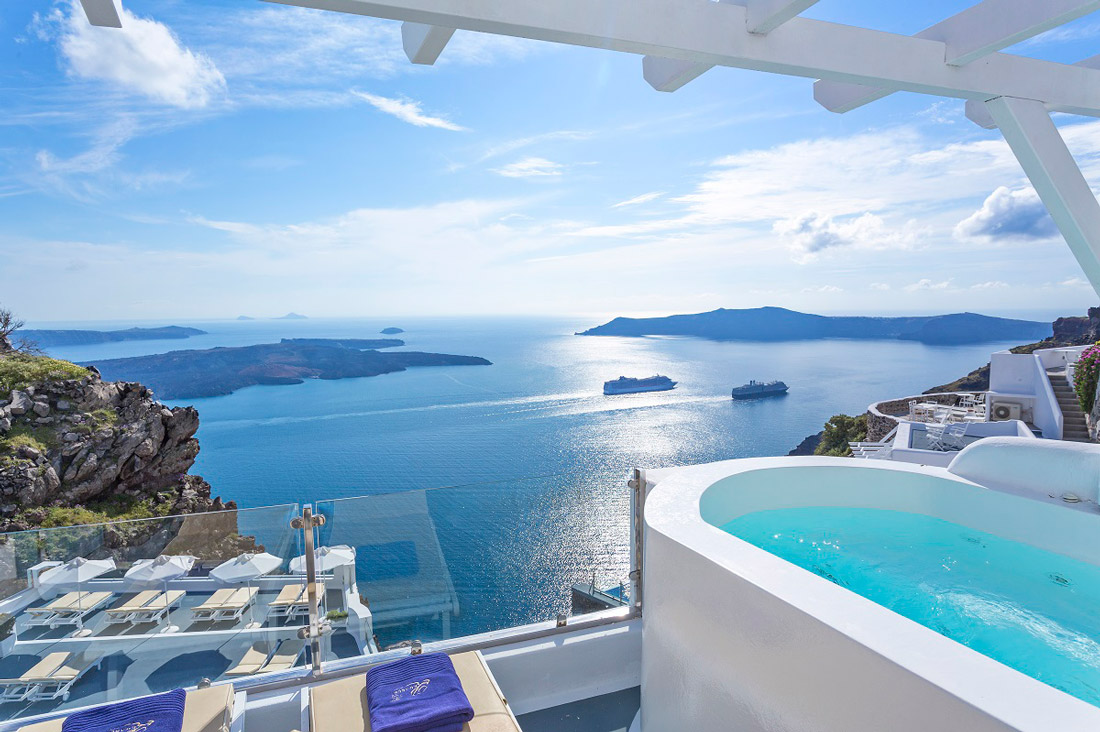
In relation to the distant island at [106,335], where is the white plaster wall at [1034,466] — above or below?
below

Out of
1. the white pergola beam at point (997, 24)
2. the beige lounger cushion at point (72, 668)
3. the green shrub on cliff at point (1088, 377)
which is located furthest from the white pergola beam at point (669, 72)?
the green shrub on cliff at point (1088, 377)

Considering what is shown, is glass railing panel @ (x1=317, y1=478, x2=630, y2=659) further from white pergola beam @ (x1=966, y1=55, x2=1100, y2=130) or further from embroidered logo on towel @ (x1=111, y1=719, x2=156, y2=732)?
white pergola beam @ (x1=966, y1=55, x2=1100, y2=130)

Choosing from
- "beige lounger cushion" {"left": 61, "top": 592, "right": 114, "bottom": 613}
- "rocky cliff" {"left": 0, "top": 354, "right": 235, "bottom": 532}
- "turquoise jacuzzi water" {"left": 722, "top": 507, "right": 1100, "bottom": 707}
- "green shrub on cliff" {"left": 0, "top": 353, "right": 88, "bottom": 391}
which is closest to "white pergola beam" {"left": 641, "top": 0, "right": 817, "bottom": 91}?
"turquoise jacuzzi water" {"left": 722, "top": 507, "right": 1100, "bottom": 707}

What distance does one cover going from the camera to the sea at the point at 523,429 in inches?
117

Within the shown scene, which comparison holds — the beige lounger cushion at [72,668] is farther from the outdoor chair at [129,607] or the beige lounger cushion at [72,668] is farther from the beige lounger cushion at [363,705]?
the beige lounger cushion at [363,705]

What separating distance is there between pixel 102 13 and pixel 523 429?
3956 centimetres

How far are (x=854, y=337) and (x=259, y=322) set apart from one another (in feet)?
176

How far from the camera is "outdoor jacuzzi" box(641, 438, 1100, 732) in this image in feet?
4.75

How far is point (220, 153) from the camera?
35.0m

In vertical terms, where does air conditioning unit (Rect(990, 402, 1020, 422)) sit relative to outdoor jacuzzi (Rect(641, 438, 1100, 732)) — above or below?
below

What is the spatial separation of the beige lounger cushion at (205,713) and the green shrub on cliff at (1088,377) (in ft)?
41.3

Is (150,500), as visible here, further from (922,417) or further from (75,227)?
(75,227)

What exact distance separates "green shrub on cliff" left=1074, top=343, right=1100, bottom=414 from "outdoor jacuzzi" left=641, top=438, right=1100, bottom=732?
901 centimetres

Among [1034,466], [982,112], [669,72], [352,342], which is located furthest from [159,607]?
[352,342]
